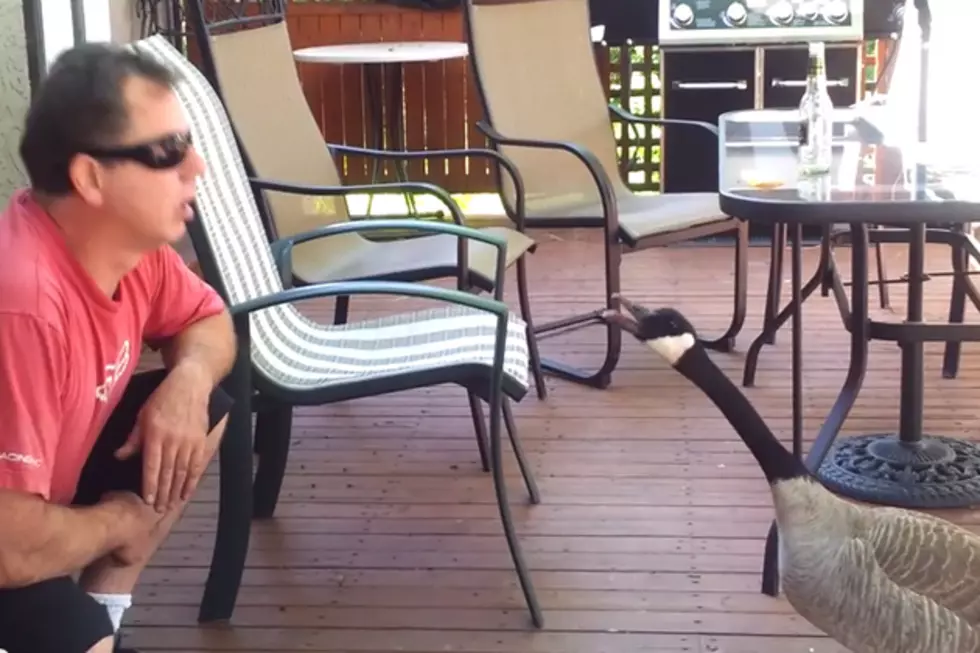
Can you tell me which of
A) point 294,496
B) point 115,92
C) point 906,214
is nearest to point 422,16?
point 294,496

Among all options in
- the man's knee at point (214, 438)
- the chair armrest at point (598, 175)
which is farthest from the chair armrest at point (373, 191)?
the man's knee at point (214, 438)

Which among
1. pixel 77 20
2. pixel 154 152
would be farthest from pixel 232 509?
pixel 77 20

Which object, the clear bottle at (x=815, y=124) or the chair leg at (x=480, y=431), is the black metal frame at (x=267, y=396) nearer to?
the chair leg at (x=480, y=431)

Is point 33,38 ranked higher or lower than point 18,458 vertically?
higher

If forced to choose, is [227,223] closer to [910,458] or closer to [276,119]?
[276,119]

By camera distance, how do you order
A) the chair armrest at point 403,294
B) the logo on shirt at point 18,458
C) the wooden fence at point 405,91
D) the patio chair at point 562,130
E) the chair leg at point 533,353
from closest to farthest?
the logo on shirt at point 18,458, the chair armrest at point 403,294, the chair leg at point 533,353, the patio chair at point 562,130, the wooden fence at point 405,91

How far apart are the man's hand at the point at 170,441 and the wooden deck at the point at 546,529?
57 centimetres

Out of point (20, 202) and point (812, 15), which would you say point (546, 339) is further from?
point (20, 202)

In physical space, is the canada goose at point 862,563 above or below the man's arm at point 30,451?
below

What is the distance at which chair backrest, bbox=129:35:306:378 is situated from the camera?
2.56 m

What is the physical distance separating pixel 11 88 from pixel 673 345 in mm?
2042

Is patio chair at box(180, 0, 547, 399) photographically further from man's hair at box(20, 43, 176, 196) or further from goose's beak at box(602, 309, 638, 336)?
man's hair at box(20, 43, 176, 196)

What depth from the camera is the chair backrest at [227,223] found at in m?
2.56

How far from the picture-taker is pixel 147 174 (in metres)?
1.80
